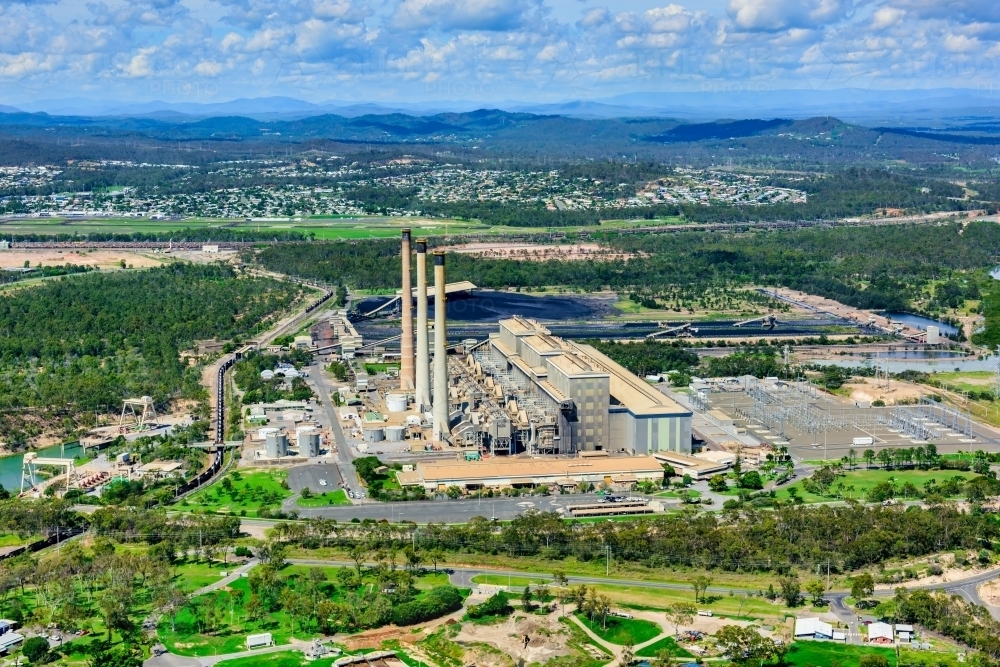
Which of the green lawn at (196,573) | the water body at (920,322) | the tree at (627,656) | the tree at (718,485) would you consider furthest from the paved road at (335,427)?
the water body at (920,322)

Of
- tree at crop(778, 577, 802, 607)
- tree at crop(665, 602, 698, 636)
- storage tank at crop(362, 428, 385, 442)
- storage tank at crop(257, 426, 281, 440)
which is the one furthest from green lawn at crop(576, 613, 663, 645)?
storage tank at crop(257, 426, 281, 440)

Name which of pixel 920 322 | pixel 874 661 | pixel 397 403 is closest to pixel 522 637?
pixel 874 661

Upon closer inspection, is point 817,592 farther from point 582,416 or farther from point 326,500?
point 326,500

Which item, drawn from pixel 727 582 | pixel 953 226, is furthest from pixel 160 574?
pixel 953 226

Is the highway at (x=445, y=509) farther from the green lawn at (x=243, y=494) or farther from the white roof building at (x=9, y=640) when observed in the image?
the white roof building at (x=9, y=640)

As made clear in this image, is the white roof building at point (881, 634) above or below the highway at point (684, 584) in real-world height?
above

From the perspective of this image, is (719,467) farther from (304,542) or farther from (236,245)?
(236,245)
